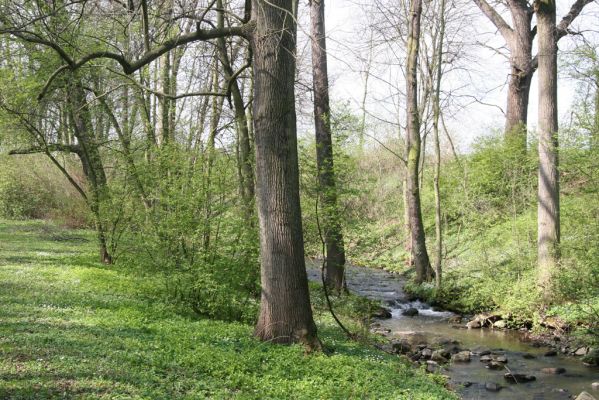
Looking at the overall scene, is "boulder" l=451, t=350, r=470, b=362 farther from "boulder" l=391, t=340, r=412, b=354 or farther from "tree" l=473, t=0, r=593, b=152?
"tree" l=473, t=0, r=593, b=152

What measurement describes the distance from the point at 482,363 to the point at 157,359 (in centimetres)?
635

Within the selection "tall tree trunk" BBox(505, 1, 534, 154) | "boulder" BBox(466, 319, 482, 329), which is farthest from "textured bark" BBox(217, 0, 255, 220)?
"tall tree trunk" BBox(505, 1, 534, 154)

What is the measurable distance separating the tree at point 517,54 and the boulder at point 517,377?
37.9ft

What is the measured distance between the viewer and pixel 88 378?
207 inches

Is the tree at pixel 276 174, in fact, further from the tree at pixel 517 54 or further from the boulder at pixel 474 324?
the tree at pixel 517 54

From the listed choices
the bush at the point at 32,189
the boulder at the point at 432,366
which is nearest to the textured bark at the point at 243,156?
the boulder at the point at 432,366

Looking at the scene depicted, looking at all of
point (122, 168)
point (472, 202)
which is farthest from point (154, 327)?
point (472, 202)

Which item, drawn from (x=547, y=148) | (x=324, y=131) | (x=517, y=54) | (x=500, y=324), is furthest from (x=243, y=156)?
(x=517, y=54)

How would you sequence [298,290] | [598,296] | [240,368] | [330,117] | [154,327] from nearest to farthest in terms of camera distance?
[240,368] → [298,290] → [154,327] → [598,296] → [330,117]

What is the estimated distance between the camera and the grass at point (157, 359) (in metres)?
5.25

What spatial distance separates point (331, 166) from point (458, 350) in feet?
17.2

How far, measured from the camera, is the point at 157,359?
20.1ft

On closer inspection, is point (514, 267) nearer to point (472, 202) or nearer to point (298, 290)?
point (472, 202)

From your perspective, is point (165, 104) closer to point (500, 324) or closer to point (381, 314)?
point (381, 314)
